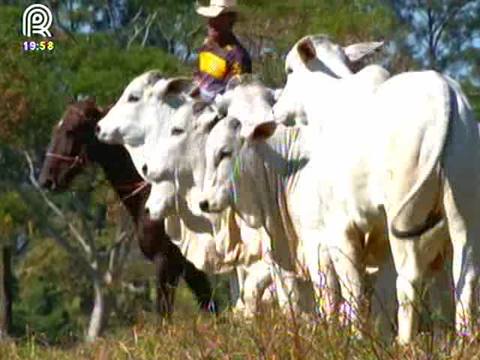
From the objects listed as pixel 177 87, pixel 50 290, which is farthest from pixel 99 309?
pixel 177 87

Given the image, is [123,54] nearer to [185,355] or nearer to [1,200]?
[1,200]

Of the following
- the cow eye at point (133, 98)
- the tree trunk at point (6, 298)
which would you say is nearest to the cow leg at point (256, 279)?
the cow eye at point (133, 98)

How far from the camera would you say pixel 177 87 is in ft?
40.5

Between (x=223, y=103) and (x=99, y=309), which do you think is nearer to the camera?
(x=223, y=103)

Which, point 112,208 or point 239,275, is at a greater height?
point 239,275

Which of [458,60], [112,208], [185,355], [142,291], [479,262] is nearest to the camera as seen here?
[185,355]

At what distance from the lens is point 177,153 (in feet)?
38.9

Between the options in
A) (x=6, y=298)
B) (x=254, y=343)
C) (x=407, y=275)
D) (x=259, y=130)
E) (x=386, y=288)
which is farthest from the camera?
(x=6, y=298)

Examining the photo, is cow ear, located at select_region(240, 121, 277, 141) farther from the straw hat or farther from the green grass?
the straw hat

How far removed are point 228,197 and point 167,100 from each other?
2.11 metres

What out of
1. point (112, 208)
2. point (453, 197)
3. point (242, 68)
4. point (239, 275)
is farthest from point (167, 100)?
point (112, 208)

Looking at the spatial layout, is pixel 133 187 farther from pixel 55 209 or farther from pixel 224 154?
pixel 55 209

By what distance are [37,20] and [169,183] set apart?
43.9ft

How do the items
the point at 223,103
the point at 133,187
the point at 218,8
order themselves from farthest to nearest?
1. the point at 133,187
2. the point at 218,8
3. the point at 223,103
